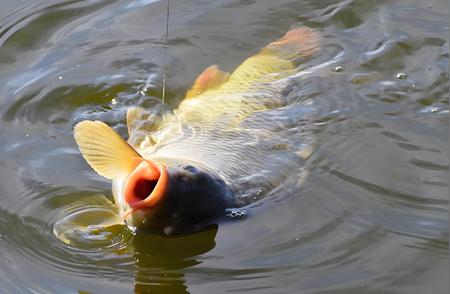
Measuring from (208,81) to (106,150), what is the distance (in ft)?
3.96

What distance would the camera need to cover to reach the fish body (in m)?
3.45

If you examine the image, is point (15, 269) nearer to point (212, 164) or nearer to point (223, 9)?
point (212, 164)

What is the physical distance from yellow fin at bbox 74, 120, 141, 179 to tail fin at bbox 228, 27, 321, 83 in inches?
44.6

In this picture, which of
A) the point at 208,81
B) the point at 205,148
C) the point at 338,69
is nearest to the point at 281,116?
the point at 208,81

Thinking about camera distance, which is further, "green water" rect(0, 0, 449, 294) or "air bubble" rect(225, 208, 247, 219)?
"air bubble" rect(225, 208, 247, 219)

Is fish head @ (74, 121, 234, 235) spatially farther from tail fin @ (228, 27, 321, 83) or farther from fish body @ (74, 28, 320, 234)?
tail fin @ (228, 27, 321, 83)

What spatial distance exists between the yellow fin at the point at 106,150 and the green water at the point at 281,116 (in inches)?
11.9

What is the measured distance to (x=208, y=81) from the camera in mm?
4680

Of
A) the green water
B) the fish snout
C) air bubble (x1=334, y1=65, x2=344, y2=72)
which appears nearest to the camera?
the fish snout

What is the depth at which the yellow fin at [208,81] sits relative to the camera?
4652 mm

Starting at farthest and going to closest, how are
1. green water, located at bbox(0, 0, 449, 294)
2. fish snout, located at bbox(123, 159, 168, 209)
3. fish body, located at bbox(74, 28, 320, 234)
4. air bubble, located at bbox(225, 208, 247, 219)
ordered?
air bubble, located at bbox(225, 208, 247, 219) < green water, located at bbox(0, 0, 449, 294) < fish body, located at bbox(74, 28, 320, 234) < fish snout, located at bbox(123, 159, 168, 209)

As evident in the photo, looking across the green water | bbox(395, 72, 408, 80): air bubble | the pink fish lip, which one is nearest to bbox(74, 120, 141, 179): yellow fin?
the pink fish lip

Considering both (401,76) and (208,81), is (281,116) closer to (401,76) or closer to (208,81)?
(208,81)

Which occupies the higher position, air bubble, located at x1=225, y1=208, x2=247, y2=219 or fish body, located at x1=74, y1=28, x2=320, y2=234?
fish body, located at x1=74, y1=28, x2=320, y2=234
